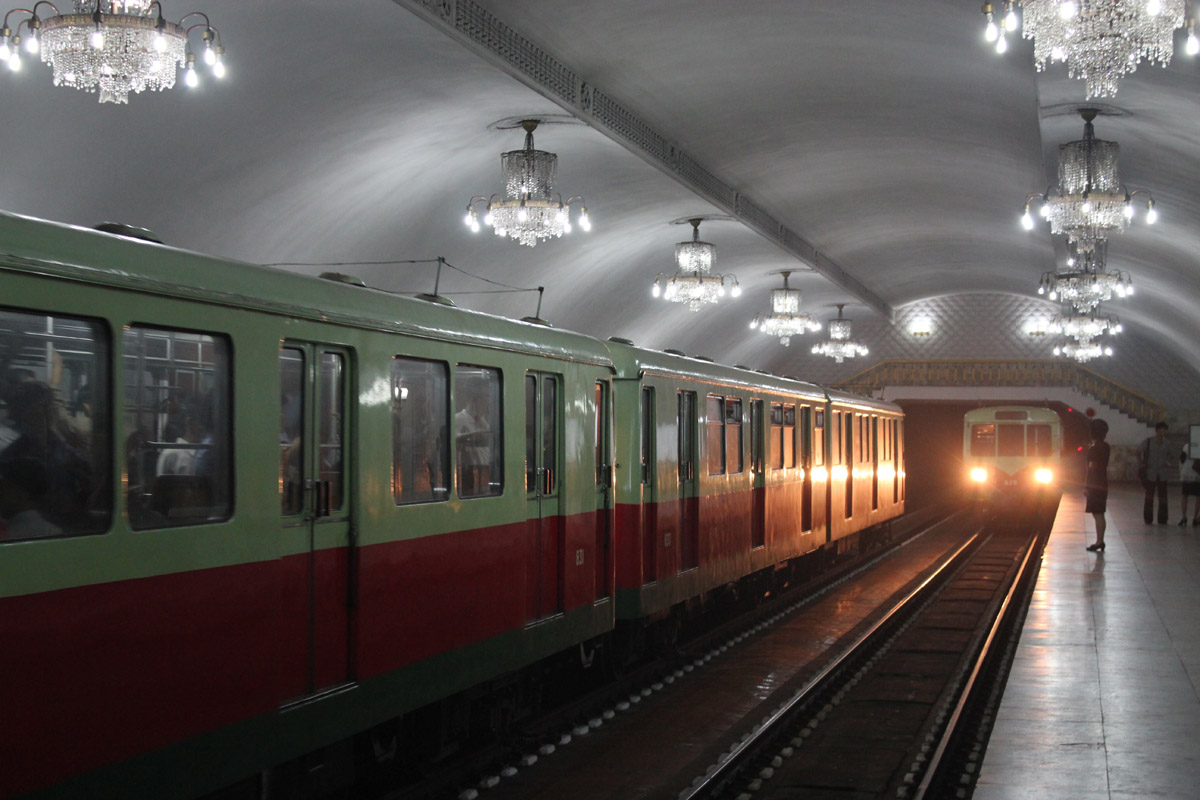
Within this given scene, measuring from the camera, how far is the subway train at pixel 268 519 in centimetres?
392

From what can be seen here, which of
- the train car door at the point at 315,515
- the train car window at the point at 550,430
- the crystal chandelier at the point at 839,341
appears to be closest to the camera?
the train car door at the point at 315,515

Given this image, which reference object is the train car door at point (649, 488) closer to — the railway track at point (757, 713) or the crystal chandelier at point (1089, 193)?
the railway track at point (757, 713)

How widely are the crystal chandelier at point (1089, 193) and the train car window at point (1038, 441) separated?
45.5ft

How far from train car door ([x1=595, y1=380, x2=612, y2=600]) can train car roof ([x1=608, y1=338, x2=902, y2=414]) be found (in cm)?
47

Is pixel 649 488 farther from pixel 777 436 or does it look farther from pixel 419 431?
pixel 777 436

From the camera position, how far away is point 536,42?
11906 mm

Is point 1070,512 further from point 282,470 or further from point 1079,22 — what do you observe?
point 282,470

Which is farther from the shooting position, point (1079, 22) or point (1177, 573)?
point (1177, 573)

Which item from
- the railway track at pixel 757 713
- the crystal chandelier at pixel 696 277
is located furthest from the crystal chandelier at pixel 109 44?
the crystal chandelier at pixel 696 277

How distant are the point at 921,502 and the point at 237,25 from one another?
34590 mm

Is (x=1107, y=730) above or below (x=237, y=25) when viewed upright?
below

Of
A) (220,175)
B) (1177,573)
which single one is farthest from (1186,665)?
(220,175)

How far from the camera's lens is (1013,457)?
2717 cm

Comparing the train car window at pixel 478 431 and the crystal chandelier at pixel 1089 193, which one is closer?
the train car window at pixel 478 431
